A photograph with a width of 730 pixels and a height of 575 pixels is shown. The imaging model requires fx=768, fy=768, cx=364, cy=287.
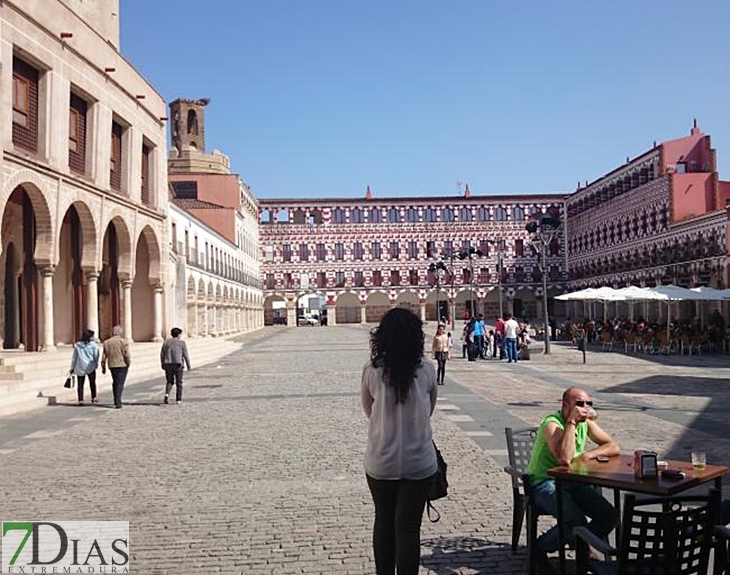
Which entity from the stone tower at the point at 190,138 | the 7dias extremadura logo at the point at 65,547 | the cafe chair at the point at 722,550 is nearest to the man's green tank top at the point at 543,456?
the cafe chair at the point at 722,550

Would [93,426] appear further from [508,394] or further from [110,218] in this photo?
[110,218]

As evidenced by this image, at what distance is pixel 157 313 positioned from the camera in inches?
1196

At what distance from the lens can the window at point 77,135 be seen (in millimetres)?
23016

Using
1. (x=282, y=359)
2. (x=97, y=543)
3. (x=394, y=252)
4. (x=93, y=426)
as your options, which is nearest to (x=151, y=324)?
(x=282, y=359)

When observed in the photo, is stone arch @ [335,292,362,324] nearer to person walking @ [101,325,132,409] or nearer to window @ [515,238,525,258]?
window @ [515,238,525,258]

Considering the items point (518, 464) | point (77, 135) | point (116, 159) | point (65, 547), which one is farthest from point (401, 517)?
point (116, 159)

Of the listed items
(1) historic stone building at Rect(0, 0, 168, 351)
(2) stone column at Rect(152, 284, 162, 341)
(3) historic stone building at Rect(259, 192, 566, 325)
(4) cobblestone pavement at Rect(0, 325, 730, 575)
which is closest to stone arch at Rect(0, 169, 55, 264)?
(1) historic stone building at Rect(0, 0, 168, 351)

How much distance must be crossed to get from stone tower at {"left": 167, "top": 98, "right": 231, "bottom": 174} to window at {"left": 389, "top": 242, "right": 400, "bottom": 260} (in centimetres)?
1924

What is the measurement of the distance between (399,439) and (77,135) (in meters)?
21.8

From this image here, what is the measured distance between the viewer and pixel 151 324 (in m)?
30.7

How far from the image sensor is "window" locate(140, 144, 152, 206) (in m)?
30.2

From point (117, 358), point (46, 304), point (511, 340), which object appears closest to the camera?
point (117, 358)

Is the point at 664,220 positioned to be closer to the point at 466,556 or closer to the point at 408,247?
the point at 408,247

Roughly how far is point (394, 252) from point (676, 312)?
139ft
